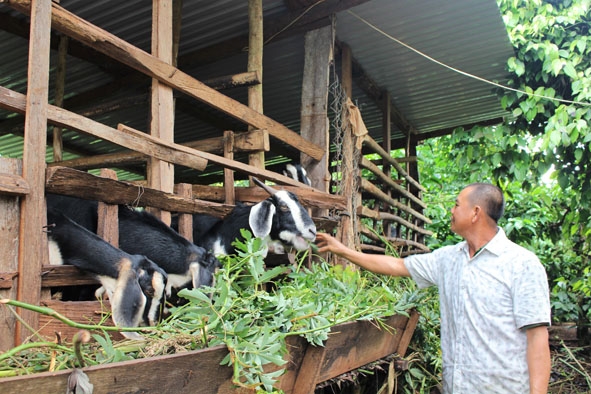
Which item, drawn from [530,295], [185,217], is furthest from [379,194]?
[530,295]

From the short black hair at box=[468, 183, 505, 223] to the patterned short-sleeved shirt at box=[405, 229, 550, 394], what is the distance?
0.42 feet

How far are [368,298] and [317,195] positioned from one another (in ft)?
5.74

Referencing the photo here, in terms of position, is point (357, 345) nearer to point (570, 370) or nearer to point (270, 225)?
point (270, 225)

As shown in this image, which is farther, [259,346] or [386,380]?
[386,380]

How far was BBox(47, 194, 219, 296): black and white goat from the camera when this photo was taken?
11.3ft

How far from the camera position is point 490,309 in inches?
121

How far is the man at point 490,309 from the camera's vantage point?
9.45 feet

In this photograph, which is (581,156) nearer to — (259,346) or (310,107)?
(310,107)

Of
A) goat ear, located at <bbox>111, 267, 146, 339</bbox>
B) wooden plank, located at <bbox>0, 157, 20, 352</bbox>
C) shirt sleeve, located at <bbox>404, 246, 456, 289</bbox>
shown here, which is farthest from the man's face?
wooden plank, located at <bbox>0, 157, 20, 352</bbox>

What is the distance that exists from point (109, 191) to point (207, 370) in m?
1.52

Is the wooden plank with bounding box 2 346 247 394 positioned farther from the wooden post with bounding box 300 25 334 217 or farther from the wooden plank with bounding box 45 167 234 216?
the wooden post with bounding box 300 25 334 217

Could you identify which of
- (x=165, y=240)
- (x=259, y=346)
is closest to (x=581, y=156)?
(x=165, y=240)

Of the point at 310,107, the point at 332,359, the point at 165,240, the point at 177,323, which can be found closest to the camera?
the point at 177,323

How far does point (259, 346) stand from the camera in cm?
198
